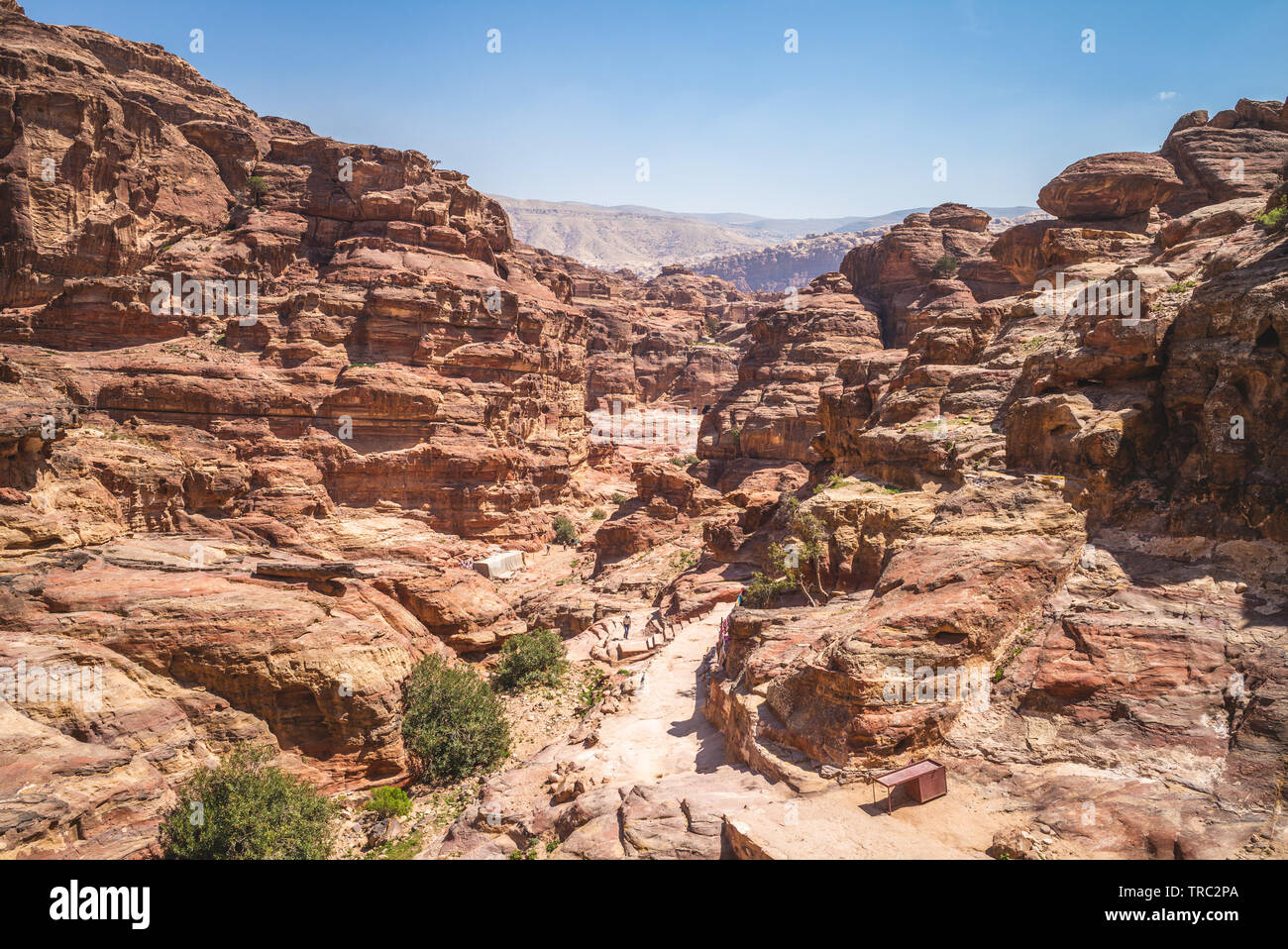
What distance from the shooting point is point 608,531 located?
130 feet

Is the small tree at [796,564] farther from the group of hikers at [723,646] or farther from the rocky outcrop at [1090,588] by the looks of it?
the group of hikers at [723,646]

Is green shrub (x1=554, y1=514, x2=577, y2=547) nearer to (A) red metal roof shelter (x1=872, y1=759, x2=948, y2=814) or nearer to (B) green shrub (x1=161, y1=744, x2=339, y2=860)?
(B) green shrub (x1=161, y1=744, x2=339, y2=860)

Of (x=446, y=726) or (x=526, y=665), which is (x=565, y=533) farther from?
(x=446, y=726)

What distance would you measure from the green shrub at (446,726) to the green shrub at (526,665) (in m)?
3.61

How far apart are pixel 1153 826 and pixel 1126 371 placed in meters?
11.5

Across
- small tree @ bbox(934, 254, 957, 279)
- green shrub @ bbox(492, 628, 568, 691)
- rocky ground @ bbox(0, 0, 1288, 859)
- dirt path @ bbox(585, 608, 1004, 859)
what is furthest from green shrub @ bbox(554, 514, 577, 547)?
small tree @ bbox(934, 254, 957, 279)

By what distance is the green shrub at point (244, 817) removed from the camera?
516 inches

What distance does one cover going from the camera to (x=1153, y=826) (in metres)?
8.92

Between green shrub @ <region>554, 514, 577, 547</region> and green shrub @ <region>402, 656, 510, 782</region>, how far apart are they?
25136mm

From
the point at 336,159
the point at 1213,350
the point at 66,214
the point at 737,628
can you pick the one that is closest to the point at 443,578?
the point at 737,628

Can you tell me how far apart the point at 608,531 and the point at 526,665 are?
50.2 feet

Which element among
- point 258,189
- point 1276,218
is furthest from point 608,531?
point 258,189
